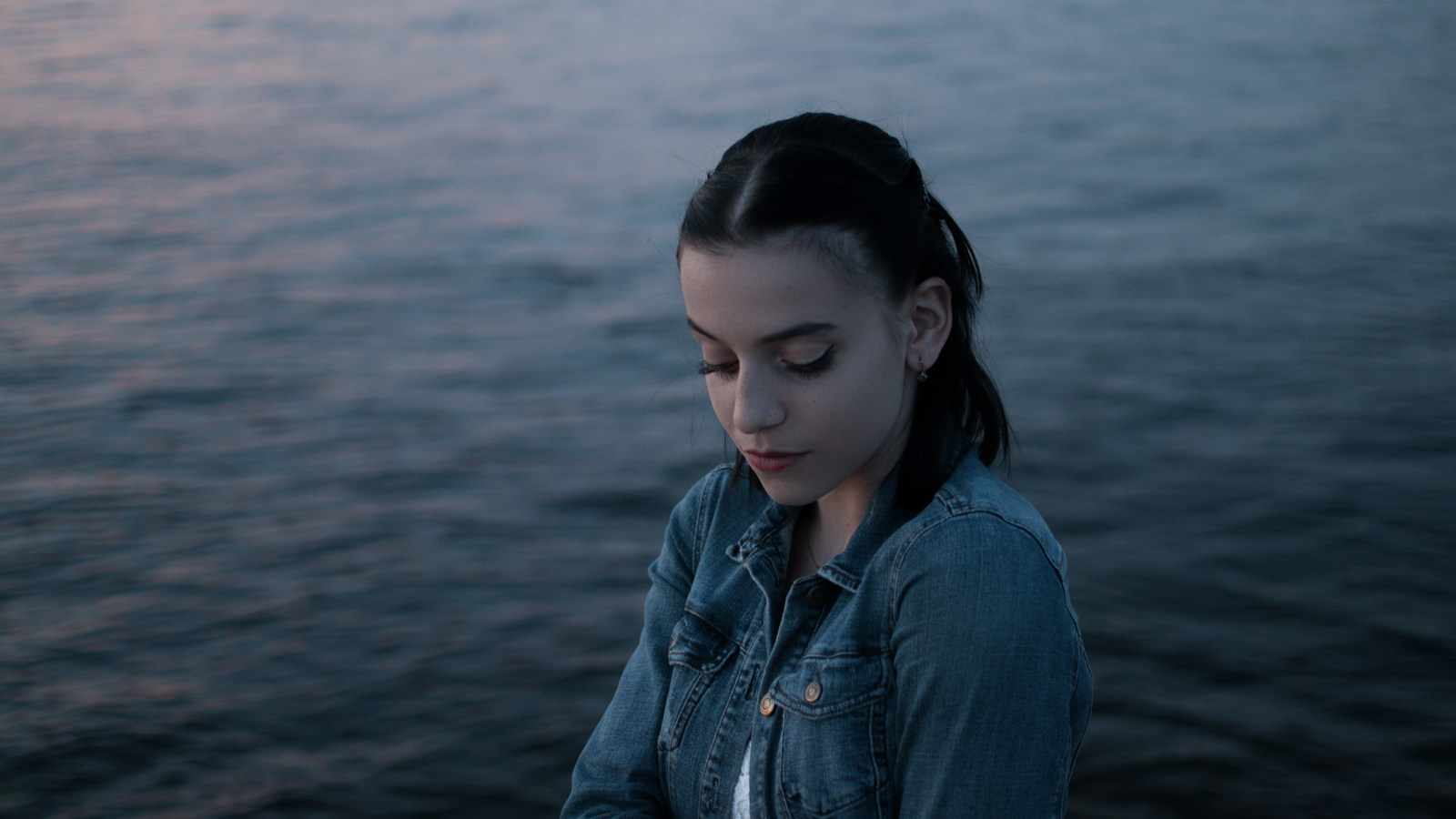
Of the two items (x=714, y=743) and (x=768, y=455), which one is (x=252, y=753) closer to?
(x=714, y=743)

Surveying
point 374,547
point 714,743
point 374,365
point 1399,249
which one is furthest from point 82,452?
Answer: point 1399,249

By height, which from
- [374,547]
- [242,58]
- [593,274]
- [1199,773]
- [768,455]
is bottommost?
[1199,773]

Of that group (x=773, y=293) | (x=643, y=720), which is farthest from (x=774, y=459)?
(x=643, y=720)

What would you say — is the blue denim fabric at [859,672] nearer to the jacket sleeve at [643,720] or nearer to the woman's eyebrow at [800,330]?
the jacket sleeve at [643,720]

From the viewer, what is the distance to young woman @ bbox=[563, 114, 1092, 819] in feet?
4.65

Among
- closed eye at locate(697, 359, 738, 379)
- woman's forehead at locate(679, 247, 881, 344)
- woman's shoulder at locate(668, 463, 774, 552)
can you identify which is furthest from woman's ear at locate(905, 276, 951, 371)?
woman's shoulder at locate(668, 463, 774, 552)

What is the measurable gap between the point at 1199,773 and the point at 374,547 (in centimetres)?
284

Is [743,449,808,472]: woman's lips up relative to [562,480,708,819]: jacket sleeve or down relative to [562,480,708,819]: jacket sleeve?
up

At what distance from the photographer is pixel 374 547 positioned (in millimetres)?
4500

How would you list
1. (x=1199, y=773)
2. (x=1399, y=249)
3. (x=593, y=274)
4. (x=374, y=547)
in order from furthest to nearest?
(x=593, y=274)
(x=1399, y=249)
(x=374, y=547)
(x=1199, y=773)

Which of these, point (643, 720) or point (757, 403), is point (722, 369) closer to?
point (757, 403)

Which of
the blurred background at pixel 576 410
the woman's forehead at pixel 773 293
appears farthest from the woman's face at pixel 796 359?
the blurred background at pixel 576 410

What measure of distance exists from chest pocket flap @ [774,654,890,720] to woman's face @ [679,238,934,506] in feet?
0.74

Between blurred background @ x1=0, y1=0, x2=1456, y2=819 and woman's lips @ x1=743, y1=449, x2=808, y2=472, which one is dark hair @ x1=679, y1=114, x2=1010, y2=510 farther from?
blurred background @ x1=0, y1=0, x2=1456, y2=819
